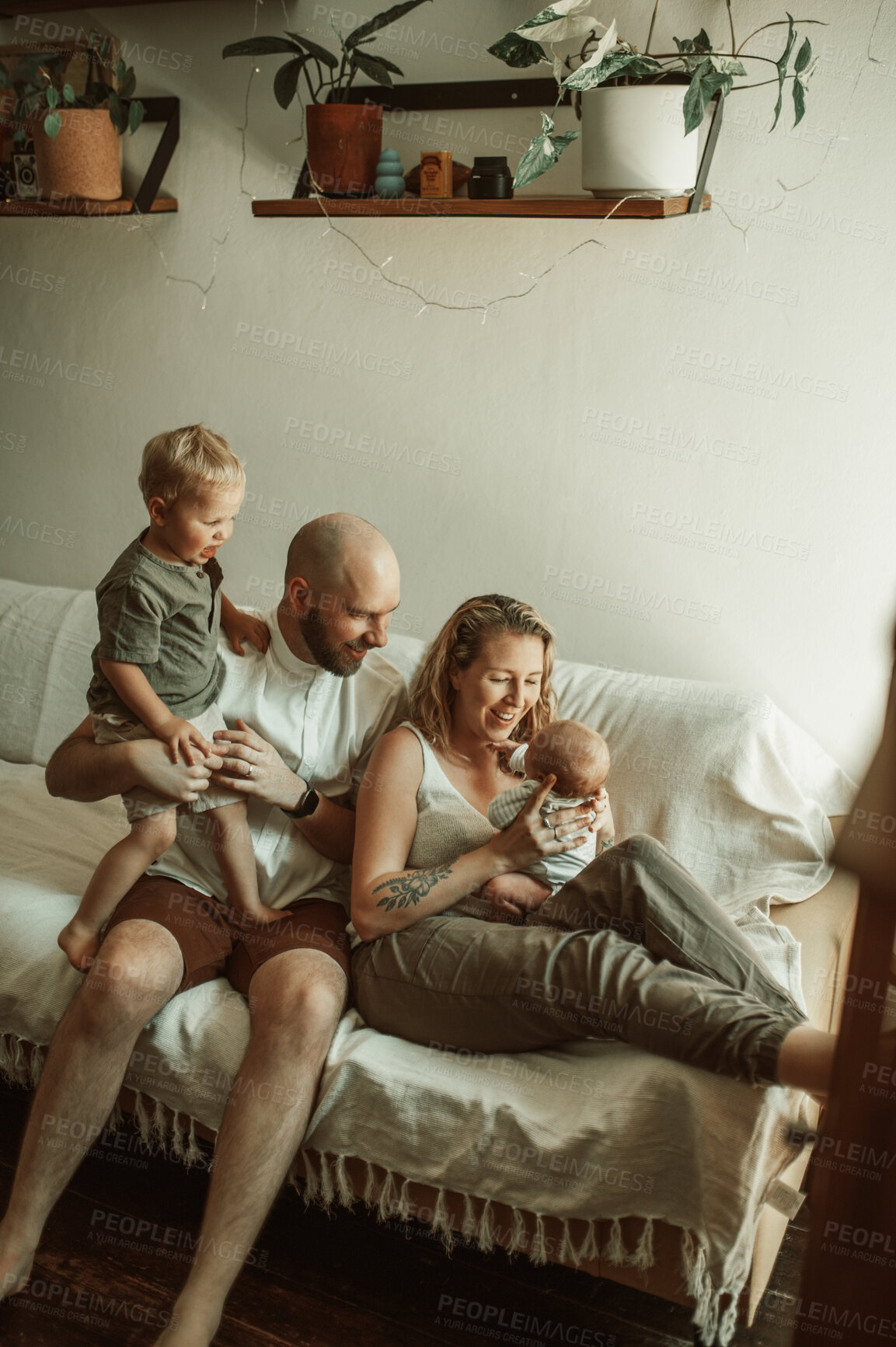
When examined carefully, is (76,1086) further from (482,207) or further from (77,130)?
(77,130)

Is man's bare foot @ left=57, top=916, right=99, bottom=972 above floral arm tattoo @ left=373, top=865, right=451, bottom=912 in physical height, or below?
below

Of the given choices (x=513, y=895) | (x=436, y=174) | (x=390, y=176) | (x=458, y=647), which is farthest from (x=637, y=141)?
(x=513, y=895)

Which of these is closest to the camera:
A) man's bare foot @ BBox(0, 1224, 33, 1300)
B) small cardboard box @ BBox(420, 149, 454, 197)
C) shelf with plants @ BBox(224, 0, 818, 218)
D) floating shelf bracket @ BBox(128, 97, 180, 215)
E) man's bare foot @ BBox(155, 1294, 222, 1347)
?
man's bare foot @ BBox(155, 1294, 222, 1347)

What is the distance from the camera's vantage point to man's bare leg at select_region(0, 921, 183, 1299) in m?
1.42

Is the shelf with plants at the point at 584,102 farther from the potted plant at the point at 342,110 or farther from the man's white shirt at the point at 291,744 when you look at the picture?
the man's white shirt at the point at 291,744

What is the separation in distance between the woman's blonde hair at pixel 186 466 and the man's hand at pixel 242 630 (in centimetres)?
28

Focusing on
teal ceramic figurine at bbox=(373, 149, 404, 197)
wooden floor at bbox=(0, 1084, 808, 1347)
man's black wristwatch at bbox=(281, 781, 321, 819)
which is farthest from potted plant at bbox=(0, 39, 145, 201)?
wooden floor at bbox=(0, 1084, 808, 1347)


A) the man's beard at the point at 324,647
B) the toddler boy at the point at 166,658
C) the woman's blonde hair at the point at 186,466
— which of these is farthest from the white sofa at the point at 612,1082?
the woman's blonde hair at the point at 186,466

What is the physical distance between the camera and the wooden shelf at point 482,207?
1.83 metres

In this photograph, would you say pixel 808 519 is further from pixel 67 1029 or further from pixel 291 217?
pixel 67 1029

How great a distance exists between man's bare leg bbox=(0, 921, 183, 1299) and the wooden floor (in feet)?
Answer: 0.31

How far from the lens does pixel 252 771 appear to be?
1.60m

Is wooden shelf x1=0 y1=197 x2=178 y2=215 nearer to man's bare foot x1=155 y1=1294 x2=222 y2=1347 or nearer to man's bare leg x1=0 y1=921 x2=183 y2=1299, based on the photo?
man's bare leg x1=0 y1=921 x2=183 y2=1299

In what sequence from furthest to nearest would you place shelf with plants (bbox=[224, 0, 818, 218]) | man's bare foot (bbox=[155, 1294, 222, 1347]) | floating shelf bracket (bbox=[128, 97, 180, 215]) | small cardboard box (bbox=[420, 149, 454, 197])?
floating shelf bracket (bbox=[128, 97, 180, 215])
small cardboard box (bbox=[420, 149, 454, 197])
shelf with plants (bbox=[224, 0, 818, 218])
man's bare foot (bbox=[155, 1294, 222, 1347])
